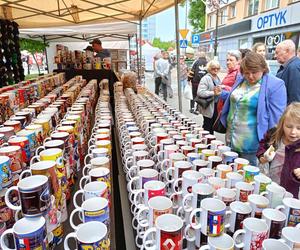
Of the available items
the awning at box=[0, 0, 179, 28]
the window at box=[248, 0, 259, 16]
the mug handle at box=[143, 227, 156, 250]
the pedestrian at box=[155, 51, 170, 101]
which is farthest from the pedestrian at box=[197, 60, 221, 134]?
the window at box=[248, 0, 259, 16]

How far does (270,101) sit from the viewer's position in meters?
1.95

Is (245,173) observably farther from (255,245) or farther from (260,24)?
(260,24)

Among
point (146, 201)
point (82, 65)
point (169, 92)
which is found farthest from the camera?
point (169, 92)

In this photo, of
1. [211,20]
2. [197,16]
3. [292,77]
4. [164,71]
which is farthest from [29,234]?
[197,16]

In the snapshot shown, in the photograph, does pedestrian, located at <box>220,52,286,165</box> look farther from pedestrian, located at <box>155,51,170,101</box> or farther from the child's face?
pedestrian, located at <box>155,51,170,101</box>

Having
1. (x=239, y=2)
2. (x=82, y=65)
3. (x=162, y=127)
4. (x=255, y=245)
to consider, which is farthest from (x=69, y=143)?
(x=239, y=2)

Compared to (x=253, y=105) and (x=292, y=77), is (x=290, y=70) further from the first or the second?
(x=253, y=105)

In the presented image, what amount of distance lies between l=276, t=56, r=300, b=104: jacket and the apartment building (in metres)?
10.6

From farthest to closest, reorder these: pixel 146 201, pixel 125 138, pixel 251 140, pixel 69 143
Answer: pixel 251 140 → pixel 125 138 → pixel 69 143 → pixel 146 201

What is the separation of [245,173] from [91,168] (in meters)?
0.60

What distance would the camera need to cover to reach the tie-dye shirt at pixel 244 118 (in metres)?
2.02

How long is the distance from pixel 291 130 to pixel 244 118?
526mm

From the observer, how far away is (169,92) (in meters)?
8.54

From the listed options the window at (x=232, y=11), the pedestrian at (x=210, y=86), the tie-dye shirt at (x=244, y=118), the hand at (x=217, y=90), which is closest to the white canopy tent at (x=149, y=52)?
the window at (x=232, y=11)
